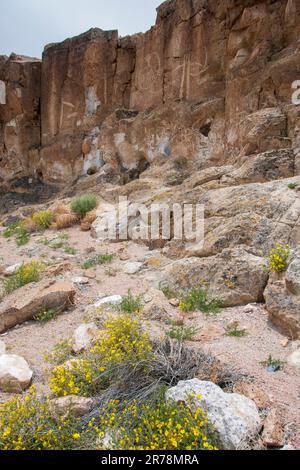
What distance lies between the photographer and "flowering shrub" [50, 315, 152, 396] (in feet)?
8.11

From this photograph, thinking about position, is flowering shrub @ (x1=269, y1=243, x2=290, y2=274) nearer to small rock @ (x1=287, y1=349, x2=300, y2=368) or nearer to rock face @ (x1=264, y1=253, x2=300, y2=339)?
rock face @ (x1=264, y1=253, x2=300, y2=339)

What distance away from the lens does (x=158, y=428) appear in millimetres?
1998

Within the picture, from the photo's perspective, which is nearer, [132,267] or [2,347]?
[2,347]

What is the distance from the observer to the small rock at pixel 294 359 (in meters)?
2.61

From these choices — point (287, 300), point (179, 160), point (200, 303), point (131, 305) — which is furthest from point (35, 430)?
point (179, 160)

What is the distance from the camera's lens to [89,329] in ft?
11.1

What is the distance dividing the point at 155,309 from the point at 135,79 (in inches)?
464

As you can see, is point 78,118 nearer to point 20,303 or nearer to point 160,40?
point 160,40

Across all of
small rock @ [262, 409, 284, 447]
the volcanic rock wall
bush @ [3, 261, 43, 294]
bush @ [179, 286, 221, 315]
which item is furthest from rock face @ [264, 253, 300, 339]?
bush @ [3, 261, 43, 294]

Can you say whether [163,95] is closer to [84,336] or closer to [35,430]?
[84,336]

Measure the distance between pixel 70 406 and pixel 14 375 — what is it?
78 cm

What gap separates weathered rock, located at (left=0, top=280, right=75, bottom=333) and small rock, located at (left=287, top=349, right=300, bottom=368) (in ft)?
8.87

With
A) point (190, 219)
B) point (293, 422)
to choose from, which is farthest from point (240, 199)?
point (293, 422)

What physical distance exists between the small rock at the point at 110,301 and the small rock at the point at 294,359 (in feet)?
6.78
